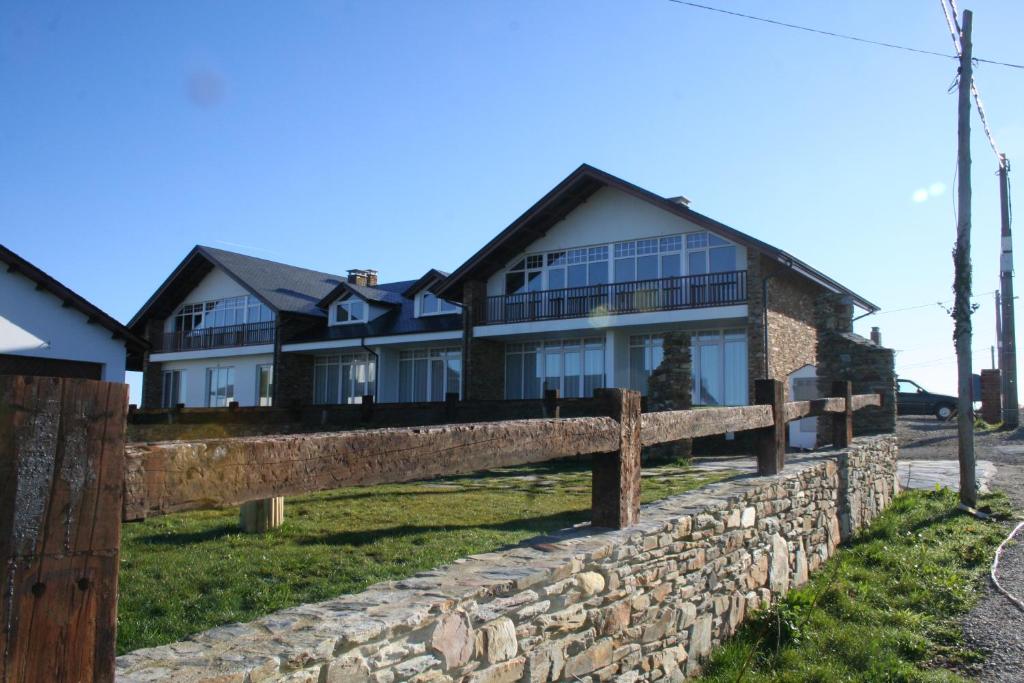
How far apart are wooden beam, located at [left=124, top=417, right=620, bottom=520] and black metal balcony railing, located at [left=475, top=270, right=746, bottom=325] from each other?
16909mm

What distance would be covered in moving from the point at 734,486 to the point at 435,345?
69.3 ft

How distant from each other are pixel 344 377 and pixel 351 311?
8.26 ft

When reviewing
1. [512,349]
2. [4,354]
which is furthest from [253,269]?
[4,354]

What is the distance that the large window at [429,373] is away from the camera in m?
26.6

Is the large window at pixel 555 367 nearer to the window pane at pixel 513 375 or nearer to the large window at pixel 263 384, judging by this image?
the window pane at pixel 513 375

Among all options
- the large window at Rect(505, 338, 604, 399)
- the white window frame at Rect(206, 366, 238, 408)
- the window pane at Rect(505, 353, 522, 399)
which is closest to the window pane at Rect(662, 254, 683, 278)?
the large window at Rect(505, 338, 604, 399)

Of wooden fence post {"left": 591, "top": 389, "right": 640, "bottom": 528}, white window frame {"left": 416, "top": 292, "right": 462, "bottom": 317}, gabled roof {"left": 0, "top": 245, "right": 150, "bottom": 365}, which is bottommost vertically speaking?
wooden fence post {"left": 591, "top": 389, "right": 640, "bottom": 528}

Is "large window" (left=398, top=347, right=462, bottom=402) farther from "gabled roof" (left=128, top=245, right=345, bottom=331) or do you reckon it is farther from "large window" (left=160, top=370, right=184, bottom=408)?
"large window" (left=160, top=370, right=184, bottom=408)

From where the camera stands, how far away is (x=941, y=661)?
18.6 ft

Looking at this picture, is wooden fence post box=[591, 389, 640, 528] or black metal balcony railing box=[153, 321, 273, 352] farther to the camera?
black metal balcony railing box=[153, 321, 273, 352]

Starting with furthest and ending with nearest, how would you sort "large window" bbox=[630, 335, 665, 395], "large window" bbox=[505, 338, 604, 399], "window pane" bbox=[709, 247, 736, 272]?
"large window" bbox=[505, 338, 604, 399] < "large window" bbox=[630, 335, 665, 395] < "window pane" bbox=[709, 247, 736, 272]

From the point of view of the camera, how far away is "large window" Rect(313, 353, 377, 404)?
2862 centimetres

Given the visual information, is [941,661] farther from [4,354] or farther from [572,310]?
[572,310]

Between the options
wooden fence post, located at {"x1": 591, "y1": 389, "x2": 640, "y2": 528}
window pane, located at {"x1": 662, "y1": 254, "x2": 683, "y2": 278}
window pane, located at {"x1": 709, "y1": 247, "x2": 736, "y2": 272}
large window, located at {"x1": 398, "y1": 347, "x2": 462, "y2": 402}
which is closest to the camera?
wooden fence post, located at {"x1": 591, "y1": 389, "x2": 640, "y2": 528}
